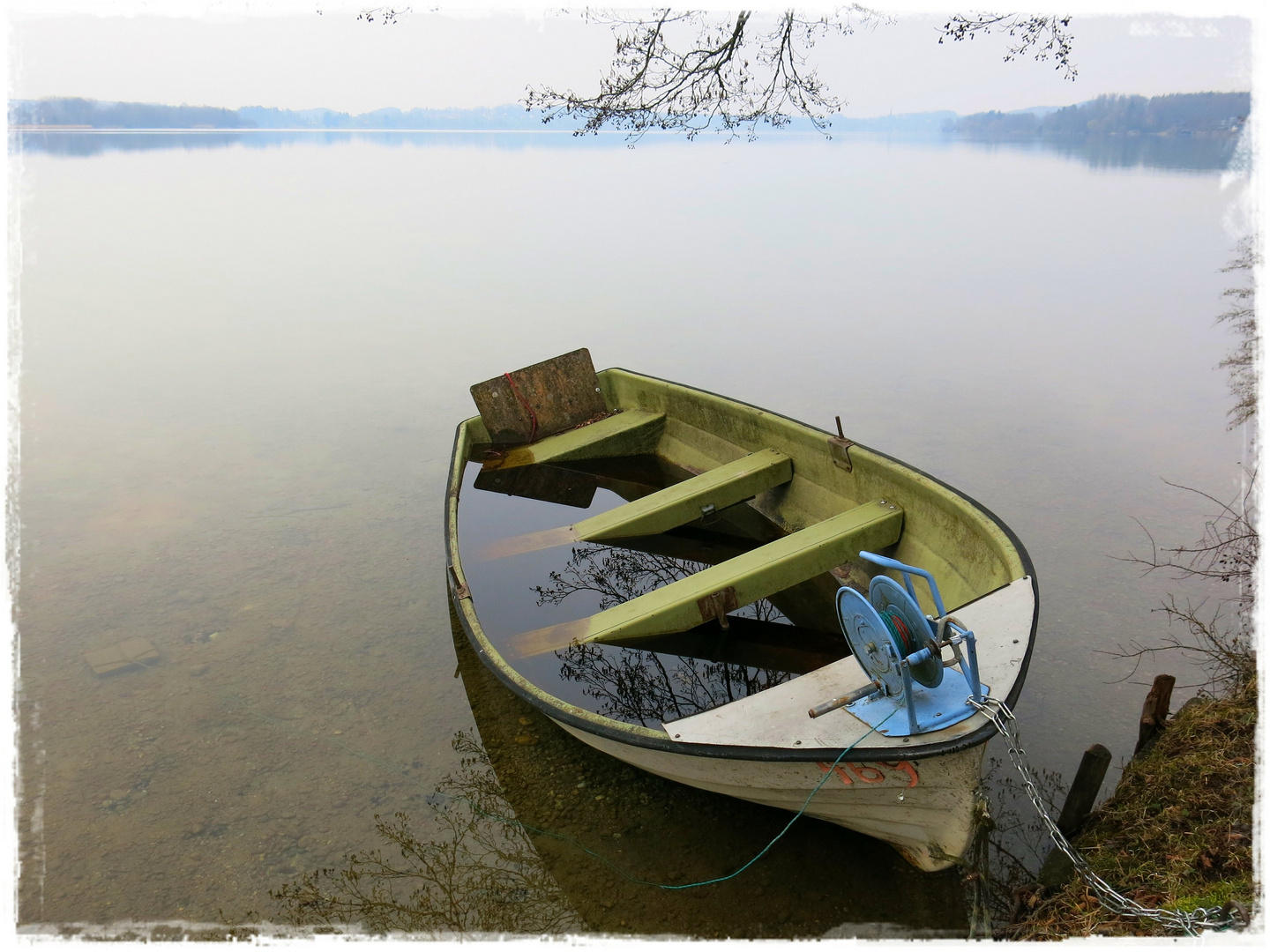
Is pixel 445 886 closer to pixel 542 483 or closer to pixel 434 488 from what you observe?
pixel 542 483

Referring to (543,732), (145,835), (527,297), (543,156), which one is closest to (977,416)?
(543,732)

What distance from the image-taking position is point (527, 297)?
17578 millimetres

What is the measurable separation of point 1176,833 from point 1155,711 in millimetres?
873

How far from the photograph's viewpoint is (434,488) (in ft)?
28.4

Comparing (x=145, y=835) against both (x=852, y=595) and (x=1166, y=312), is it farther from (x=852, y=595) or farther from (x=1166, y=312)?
(x=1166, y=312)

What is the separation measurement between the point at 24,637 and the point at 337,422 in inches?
191

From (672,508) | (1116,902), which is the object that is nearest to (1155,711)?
(1116,902)

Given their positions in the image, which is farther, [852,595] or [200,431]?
[200,431]

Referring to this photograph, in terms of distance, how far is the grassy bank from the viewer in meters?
3.27

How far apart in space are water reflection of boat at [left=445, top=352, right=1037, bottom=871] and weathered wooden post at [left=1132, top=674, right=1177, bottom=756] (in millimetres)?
870

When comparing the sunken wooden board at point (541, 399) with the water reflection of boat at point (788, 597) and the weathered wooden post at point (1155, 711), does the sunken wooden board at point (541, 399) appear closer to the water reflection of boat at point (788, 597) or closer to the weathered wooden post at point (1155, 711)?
the water reflection of boat at point (788, 597)

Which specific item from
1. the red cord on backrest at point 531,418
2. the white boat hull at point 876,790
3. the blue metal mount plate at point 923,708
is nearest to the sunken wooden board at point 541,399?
the red cord on backrest at point 531,418

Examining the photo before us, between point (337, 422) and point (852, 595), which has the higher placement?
point (852, 595)

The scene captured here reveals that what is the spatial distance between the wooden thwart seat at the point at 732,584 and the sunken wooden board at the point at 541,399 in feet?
10.7
